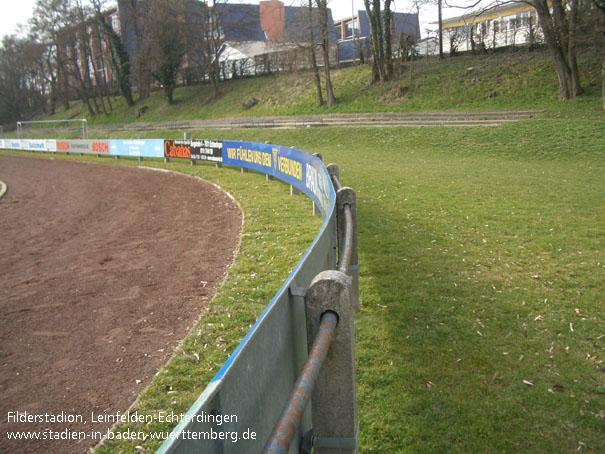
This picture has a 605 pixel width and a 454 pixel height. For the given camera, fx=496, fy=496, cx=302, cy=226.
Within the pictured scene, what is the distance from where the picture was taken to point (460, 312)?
547 cm

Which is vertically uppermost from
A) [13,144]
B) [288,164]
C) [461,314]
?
[13,144]

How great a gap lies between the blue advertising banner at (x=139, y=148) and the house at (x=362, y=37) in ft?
60.5

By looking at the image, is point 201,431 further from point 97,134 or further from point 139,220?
point 97,134

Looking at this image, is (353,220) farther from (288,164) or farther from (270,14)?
(270,14)

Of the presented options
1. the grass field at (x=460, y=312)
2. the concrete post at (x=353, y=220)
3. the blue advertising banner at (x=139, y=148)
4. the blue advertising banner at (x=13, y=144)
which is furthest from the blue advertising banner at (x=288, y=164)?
the blue advertising banner at (x=13, y=144)

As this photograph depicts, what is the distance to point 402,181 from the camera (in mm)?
14211

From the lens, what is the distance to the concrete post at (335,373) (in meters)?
2.42

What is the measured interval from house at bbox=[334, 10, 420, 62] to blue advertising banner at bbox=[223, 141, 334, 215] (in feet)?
72.7

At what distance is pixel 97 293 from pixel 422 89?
1171 inches

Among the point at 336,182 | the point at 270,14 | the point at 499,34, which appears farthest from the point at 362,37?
the point at 336,182

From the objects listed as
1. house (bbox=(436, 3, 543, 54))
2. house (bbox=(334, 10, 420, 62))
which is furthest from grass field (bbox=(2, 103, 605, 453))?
house (bbox=(334, 10, 420, 62))

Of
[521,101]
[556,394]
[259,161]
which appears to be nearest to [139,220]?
[259,161]

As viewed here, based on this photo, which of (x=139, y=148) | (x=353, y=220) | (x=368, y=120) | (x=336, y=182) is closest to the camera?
(x=353, y=220)

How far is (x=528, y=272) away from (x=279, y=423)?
5703mm
